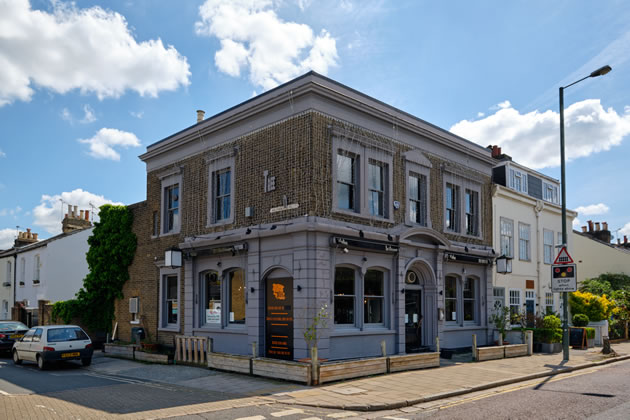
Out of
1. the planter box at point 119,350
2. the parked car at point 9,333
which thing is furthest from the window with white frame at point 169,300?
the parked car at point 9,333

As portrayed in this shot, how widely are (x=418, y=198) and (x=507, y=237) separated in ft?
26.5

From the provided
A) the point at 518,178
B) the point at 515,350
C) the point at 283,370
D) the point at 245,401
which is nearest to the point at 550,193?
the point at 518,178

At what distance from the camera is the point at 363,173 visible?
1694cm

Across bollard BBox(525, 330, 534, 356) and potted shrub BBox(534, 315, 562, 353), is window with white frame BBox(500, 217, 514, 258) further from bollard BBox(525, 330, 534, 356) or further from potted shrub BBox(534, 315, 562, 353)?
bollard BBox(525, 330, 534, 356)

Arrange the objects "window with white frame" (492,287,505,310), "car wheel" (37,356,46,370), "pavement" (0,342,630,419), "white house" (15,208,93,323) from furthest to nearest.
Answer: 1. "white house" (15,208,93,323)
2. "window with white frame" (492,287,505,310)
3. "car wheel" (37,356,46,370)
4. "pavement" (0,342,630,419)

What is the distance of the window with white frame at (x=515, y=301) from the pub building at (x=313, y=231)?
12.0ft

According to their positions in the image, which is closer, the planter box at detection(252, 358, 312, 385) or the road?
the road

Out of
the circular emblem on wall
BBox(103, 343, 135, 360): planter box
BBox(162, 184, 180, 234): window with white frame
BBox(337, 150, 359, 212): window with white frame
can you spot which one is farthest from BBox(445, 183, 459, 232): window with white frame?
BBox(103, 343, 135, 360): planter box

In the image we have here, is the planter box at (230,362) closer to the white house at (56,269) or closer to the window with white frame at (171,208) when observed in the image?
the window with white frame at (171,208)

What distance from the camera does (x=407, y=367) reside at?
1489 centimetres

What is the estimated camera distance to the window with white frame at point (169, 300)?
20500 millimetres

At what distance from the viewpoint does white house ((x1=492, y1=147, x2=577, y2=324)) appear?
2475cm

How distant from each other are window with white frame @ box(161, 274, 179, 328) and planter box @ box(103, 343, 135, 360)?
1661 millimetres

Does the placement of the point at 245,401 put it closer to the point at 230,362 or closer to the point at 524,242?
the point at 230,362
